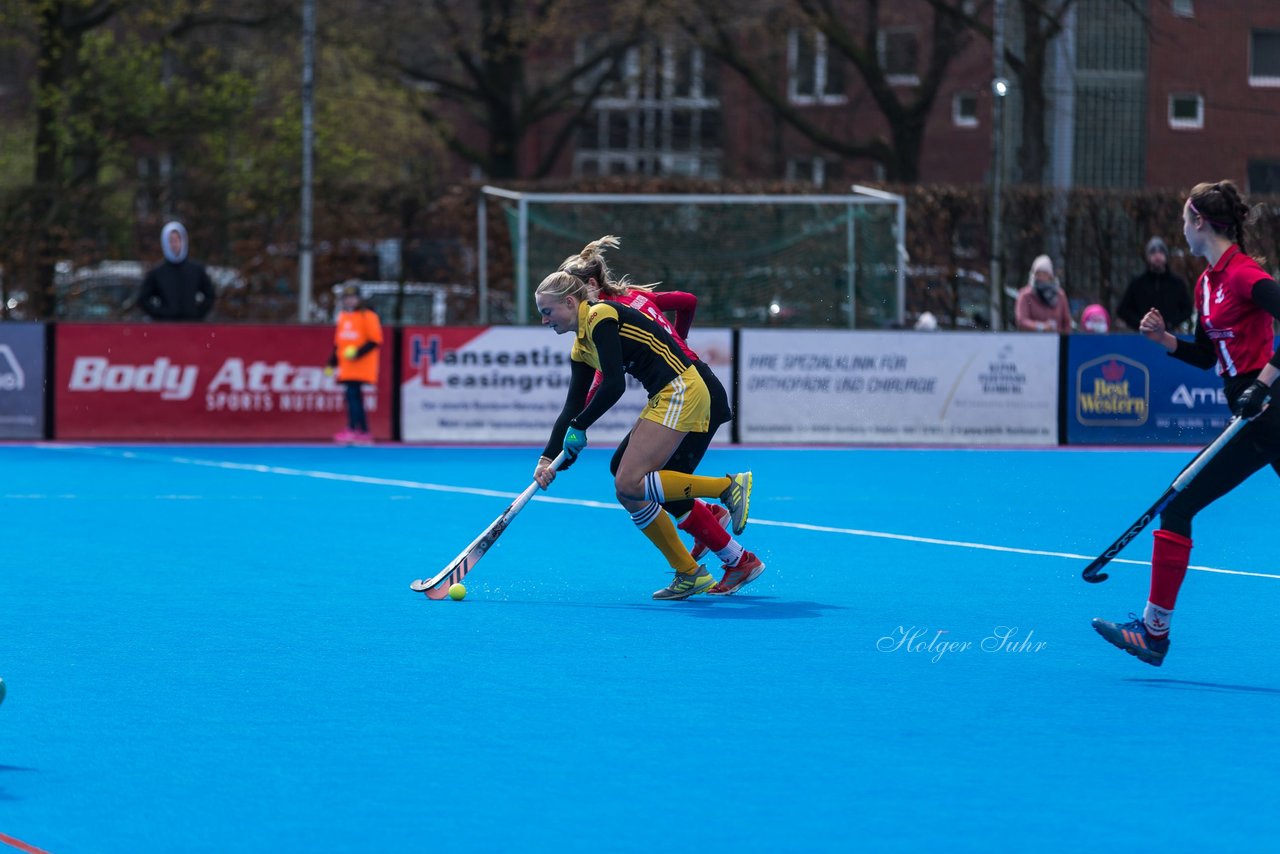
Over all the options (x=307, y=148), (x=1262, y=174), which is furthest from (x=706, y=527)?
(x=1262, y=174)

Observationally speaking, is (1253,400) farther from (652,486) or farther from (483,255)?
(483,255)

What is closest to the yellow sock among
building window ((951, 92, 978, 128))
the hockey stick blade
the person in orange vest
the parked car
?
the hockey stick blade

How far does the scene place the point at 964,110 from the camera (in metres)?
47.8

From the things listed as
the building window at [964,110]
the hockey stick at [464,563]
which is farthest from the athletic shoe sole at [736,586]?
the building window at [964,110]

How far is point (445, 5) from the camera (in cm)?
3506

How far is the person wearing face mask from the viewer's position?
63.8 feet

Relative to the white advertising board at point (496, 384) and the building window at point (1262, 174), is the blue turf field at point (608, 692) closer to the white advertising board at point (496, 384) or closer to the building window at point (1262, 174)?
the white advertising board at point (496, 384)

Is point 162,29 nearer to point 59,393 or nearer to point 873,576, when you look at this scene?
point 59,393

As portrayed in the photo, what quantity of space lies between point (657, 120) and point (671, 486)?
45.7 m

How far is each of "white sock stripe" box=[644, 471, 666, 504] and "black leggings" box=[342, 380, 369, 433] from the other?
10.2 m

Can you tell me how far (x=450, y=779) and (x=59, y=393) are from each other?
576 inches

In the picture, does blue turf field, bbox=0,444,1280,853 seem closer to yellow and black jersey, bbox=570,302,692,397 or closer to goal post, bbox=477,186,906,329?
yellow and black jersey, bbox=570,302,692,397

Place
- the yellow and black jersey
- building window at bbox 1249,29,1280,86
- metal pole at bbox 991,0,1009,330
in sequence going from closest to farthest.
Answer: the yellow and black jersey < metal pole at bbox 991,0,1009,330 < building window at bbox 1249,29,1280,86

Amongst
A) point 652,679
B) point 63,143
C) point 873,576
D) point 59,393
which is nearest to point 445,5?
point 63,143
